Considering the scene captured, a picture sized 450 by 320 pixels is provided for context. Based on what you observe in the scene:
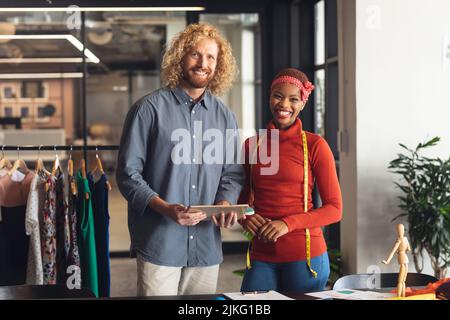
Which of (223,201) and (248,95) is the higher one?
(248,95)

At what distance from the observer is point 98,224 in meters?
3.36

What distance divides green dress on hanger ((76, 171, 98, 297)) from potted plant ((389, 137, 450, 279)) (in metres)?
1.63

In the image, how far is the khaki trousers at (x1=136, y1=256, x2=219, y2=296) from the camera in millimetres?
2086

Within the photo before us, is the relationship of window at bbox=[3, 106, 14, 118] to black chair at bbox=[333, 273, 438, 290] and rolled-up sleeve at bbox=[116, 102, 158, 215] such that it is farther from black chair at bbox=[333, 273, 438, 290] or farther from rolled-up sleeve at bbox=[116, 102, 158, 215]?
black chair at bbox=[333, 273, 438, 290]

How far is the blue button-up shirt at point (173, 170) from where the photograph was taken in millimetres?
2070

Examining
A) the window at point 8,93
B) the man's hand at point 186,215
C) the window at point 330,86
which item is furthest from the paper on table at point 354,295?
the window at point 8,93

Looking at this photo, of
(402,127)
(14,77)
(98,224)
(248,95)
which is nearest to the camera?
(98,224)

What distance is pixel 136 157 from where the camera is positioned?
2066 mm

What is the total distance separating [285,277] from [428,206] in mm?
1451

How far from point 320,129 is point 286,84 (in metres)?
2.94

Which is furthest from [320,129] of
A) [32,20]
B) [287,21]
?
[32,20]

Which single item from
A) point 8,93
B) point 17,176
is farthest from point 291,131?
point 8,93

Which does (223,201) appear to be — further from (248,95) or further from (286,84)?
(248,95)

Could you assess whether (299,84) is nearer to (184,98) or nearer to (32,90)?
(184,98)
